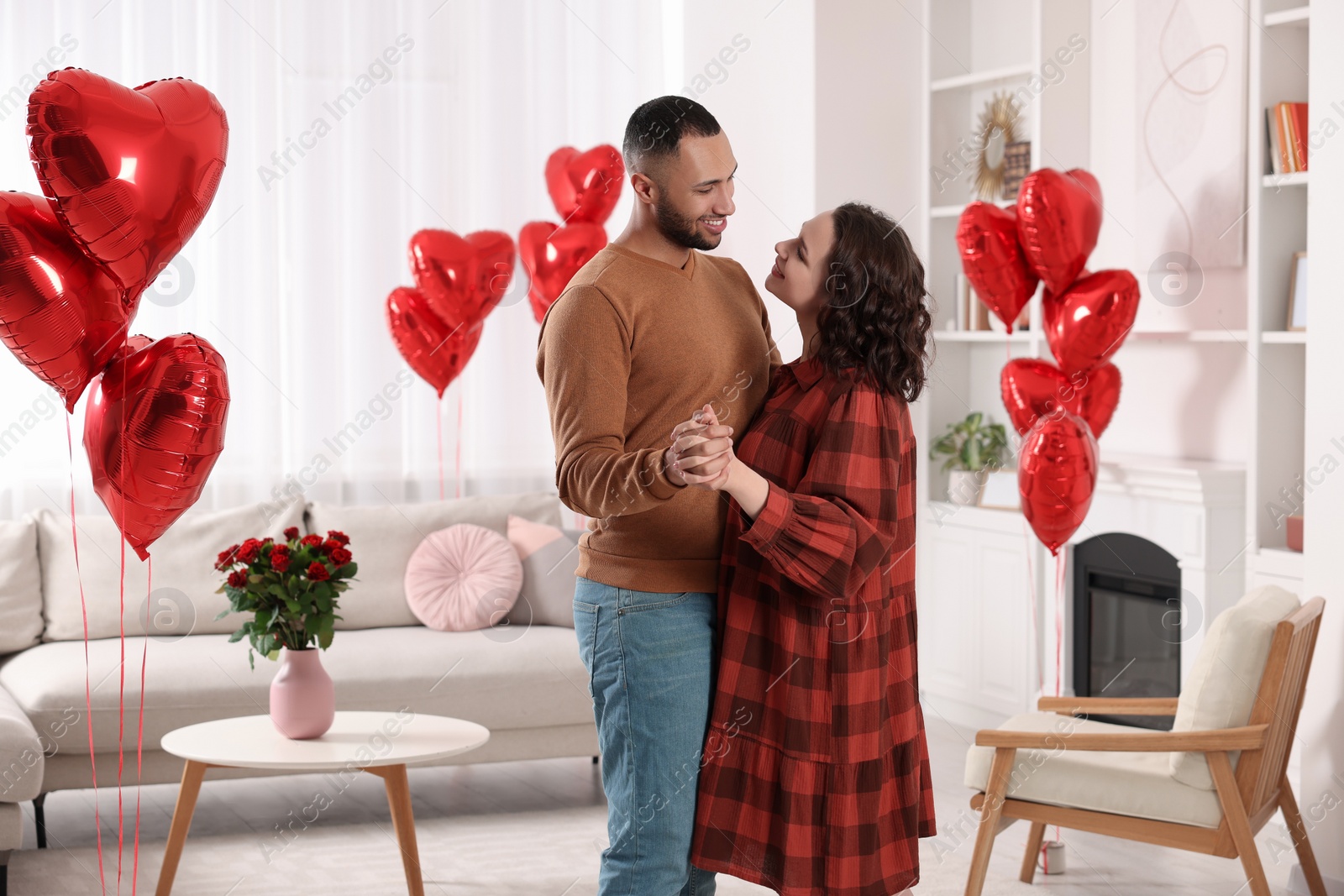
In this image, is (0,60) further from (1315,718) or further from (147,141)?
(1315,718)

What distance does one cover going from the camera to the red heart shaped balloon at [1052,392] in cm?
341

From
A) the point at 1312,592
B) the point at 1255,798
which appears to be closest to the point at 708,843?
the point at 1255,798

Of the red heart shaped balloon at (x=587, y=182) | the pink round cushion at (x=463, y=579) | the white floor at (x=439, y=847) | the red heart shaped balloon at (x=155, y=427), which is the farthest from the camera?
the red heart shaped balloon at (x=587, y=182)

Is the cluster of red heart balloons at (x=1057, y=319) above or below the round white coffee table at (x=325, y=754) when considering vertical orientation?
above

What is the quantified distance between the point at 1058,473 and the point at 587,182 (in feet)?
6.18

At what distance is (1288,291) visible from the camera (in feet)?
11.8

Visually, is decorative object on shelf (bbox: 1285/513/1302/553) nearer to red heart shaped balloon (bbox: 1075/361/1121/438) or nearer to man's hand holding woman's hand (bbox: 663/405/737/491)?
red heart shaped balloon (bbox: 1075/361/1121/438)

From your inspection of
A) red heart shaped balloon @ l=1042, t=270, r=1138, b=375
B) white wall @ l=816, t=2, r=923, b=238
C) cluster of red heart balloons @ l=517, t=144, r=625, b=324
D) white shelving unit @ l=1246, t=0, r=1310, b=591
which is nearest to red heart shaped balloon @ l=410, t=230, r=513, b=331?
cluster of red heart balloons @ l=517, t=144, r=625, b=324

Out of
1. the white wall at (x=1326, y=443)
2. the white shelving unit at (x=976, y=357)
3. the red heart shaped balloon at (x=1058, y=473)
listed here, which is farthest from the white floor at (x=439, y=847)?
the red heart shaped balloon at (x=1058, y=473)

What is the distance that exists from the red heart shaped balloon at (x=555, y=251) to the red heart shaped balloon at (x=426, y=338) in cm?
26

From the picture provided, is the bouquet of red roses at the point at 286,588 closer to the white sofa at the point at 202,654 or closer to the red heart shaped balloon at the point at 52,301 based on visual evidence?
the white sofa at the point at 202,654

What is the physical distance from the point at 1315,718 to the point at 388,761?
2.11 m

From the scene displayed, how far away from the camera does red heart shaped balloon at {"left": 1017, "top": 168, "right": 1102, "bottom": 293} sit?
3279 millimetres

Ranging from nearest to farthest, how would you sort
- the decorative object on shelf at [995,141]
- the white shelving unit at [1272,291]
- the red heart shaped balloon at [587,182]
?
the white shelving unit at [1272,291] < the red heart shaped balloon at [587,182] < the decorative object on shelf at [995,141]
